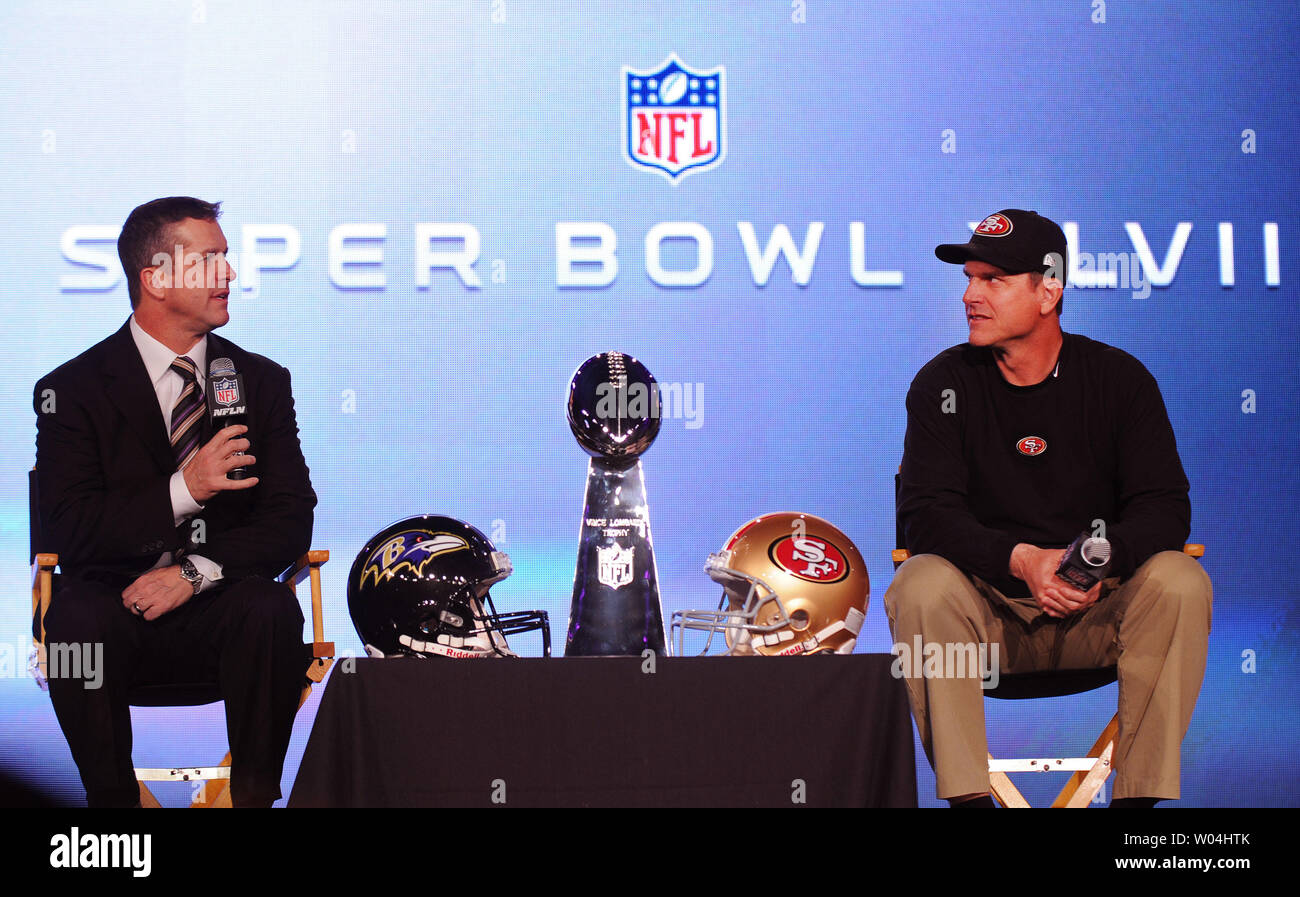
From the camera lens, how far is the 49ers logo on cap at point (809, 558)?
3045 mm

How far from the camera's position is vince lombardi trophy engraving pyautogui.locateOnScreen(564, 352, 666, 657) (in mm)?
3100

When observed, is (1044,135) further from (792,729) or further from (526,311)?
(792,729)

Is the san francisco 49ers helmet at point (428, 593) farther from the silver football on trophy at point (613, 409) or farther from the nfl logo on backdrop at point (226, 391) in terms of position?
the nfl logo on backdrop at point (226, 391)

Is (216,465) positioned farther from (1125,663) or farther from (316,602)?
(1125,663)

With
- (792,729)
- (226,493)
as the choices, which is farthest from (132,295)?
(792,729)

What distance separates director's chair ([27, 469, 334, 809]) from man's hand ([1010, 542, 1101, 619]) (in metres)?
1.56

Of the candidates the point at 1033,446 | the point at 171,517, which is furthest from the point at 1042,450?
the point at 171,517

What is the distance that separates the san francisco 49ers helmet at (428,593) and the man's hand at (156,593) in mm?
383

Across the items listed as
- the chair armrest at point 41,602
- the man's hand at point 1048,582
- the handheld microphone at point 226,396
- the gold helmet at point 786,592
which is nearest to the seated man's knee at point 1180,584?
the man's hand at point 1048,582

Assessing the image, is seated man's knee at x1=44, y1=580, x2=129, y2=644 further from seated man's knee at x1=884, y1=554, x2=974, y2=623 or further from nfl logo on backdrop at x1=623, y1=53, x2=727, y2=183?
nfl logo on backdrop at x1=623, y1=53, x2=727, y2=183

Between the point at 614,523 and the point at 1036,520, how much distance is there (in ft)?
3.38

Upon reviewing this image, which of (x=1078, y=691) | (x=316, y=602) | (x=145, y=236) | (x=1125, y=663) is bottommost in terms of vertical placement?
(x=1078, y=691)

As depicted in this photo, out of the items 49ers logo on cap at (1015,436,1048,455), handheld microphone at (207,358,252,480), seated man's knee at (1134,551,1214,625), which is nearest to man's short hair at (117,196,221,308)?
handheld microphone at (207,358,252,480)

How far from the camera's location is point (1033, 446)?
3.10m
